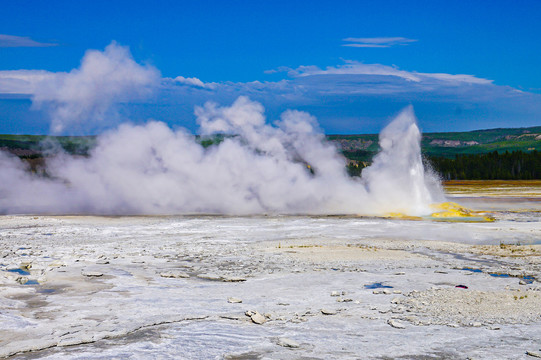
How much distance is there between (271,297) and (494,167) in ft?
323

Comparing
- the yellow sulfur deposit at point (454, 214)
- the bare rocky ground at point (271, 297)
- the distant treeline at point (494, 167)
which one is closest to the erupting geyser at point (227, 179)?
the yellow sulfur deposit at point (454, 214)

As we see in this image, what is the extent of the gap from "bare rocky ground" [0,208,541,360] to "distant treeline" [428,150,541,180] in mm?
77902

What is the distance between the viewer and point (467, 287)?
1469 centimetres

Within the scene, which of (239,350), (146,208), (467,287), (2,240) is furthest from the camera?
(146,208)

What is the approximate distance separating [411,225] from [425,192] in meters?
12.6

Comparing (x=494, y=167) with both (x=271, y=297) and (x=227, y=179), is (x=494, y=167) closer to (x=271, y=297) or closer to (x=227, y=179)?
(x=227, y=179)

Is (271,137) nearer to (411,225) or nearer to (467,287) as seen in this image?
(411,225)

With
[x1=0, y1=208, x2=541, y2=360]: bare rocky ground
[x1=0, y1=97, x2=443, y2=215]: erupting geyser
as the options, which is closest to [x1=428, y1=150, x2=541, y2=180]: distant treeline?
[x1=0, y1=97, x2=443, y2=215]: erupting geyser

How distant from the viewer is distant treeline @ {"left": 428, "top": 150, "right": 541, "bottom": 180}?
97938 millimetres

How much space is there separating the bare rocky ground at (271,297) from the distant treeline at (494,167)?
77.9 m

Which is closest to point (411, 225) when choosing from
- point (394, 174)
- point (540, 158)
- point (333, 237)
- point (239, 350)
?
point (333, 237)

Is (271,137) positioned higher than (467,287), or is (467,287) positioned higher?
(271,137)

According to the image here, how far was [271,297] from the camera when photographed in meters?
13.6

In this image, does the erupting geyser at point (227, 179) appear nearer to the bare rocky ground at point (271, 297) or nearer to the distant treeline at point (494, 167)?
the bare rocky ground at point (271, 297)
